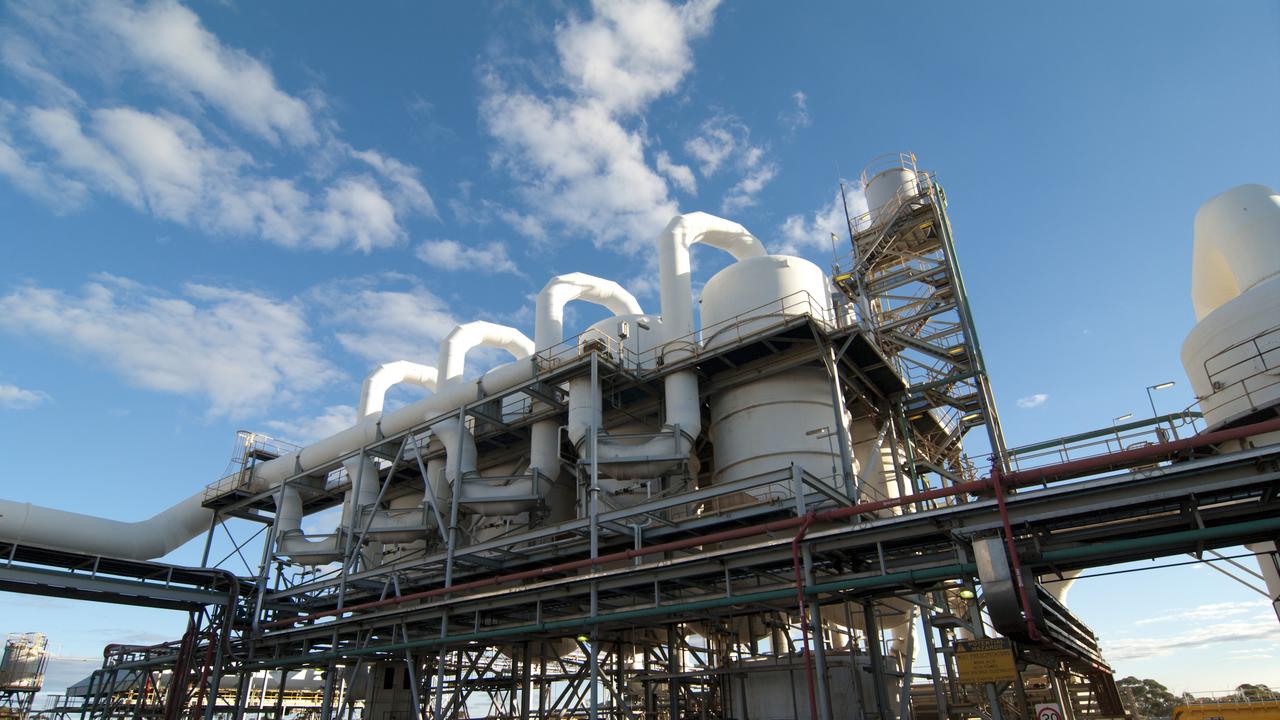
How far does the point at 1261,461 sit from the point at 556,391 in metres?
16.3

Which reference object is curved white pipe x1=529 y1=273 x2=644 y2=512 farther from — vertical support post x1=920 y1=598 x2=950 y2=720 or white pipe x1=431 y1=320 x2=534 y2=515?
vertical support post x1=920 y1=598 x2=950 y2=720

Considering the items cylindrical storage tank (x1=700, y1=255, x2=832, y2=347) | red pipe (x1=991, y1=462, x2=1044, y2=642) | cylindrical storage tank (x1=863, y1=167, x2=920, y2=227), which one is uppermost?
cylindrical storage tank (x1=863, y1=167, x2=920, y2=227)

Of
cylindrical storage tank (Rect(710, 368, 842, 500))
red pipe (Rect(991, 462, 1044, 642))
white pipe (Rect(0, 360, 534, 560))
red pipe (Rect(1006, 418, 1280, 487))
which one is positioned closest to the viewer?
red pipe (Rect(1006, 418, 1280, 487))

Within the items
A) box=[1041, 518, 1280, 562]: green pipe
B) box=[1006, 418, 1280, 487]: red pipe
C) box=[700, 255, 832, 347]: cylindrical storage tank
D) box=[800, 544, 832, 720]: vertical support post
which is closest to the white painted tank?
box=[1006, 418, 1280, 487]: red pipe

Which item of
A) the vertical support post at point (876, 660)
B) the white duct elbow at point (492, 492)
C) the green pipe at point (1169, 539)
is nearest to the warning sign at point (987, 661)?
the green pipe at point (1169, 539)

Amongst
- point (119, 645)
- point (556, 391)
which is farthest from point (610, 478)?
point (119, 645)

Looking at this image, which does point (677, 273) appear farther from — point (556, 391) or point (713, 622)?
point (713, 622)

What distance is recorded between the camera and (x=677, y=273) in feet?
71.3

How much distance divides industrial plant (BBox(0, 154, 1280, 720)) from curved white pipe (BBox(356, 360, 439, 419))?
0.15 m

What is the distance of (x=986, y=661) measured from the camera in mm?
10789

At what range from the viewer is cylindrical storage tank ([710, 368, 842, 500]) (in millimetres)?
18344

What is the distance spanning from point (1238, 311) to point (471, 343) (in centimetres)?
2358

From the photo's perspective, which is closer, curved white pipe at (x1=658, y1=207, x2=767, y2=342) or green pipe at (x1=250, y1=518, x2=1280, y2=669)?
green pipe at (x1=250, y1=518, x2=1280, y2=669)

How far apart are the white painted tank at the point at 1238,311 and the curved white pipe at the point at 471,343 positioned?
19.4 metres
